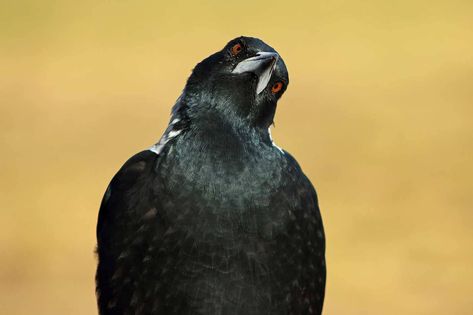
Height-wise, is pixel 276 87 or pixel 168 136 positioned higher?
pixel 276 87

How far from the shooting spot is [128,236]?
4.15m

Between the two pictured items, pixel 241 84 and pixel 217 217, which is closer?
pixel 217 217

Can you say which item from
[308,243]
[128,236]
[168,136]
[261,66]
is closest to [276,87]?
[261,66]

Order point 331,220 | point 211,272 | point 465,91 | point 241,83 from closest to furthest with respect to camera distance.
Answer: point 211,272
point 241,83
point 331,220
point 465,91

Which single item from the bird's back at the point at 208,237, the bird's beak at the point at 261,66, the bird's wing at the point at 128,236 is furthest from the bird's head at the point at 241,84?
the bird's wing at the point at 128,236

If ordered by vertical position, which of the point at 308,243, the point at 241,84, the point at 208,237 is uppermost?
the point at 241,84

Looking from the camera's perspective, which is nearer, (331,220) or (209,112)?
(209,112)

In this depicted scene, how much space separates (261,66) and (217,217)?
607 millimetres

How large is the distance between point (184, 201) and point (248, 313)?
439mm

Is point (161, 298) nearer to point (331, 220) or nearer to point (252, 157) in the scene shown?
point (252, 157)

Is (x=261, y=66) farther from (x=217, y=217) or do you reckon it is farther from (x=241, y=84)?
(x=217, y=217)

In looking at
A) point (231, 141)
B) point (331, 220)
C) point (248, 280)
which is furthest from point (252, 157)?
point (331, 220)

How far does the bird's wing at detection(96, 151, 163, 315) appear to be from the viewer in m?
4.11

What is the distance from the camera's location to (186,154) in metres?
4.16
